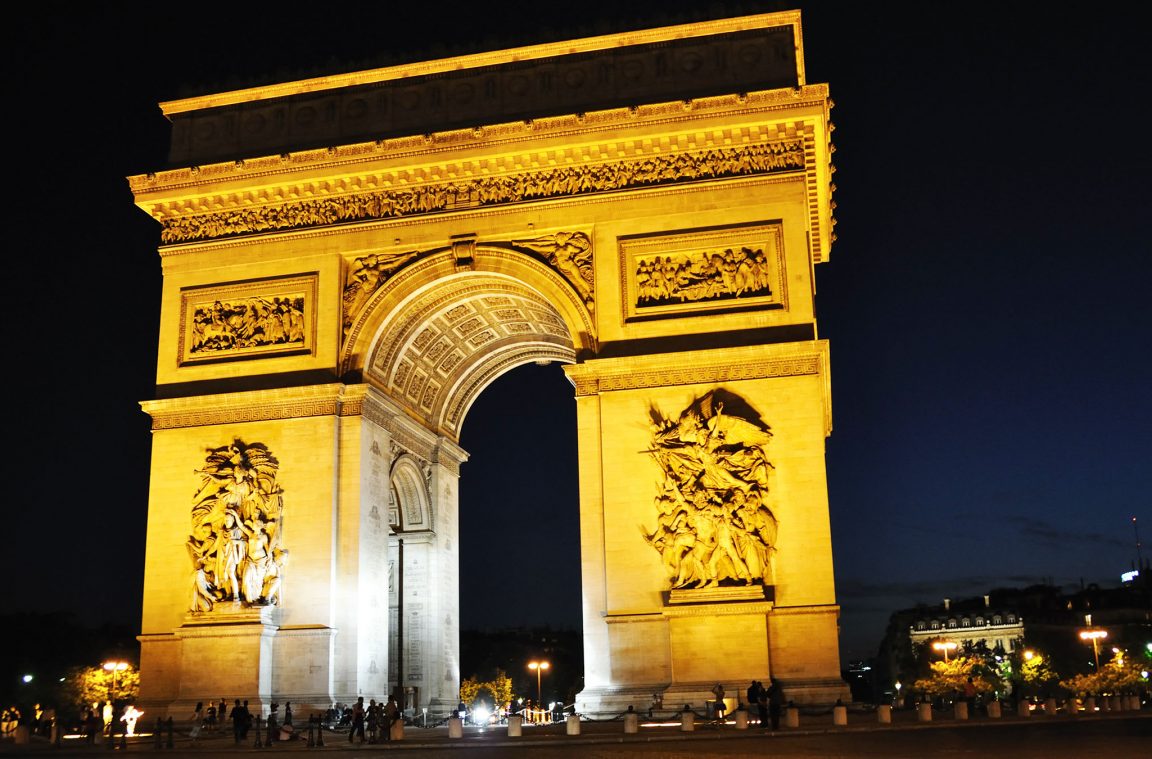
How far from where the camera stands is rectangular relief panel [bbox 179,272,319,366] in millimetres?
27250

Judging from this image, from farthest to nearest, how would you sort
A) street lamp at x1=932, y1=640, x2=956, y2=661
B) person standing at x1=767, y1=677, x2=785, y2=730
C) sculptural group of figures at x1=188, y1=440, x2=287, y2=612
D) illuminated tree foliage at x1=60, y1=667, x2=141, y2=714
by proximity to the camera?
street lamp at x1=932, y1=640, x2=956, y2=661 < illuminated tree foliage at x1=60, y1=667, x2=141, y2=714 < sculptural group of figures at x1=188, y1=440, x2=287, y2=612 < person standing at x1=767, y1=677, x2=785, y2=730

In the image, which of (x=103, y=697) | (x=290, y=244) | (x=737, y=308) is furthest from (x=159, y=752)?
(x=103, y=697)

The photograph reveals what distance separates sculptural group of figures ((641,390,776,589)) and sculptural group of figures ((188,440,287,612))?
25.5ft

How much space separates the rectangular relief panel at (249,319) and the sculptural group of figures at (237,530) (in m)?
2.21

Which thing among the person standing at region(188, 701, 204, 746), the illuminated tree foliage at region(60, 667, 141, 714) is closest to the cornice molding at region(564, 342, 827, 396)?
the person standing at region(188, 701, 204, 746)

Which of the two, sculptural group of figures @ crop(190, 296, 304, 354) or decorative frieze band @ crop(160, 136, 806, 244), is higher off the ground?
decorative frieze band @ crop(160, 136, 806, 244)

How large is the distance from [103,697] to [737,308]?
37.1 meters

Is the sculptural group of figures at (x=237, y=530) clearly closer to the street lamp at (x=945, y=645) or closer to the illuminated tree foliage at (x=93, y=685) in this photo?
the illuminated tree foliage at (x=93, y=685)

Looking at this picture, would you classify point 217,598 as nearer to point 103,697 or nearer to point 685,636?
point 685,636

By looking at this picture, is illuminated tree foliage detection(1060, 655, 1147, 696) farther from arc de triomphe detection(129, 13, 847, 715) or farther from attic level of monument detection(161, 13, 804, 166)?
attic level of monument detection(161, 13, 804, 166)

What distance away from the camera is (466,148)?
26703 millimetres

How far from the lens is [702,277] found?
2538cm

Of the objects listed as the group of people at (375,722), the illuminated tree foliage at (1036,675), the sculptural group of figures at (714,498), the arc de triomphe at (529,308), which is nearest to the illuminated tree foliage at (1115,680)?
the illuminated tree foliage at (1036,675)

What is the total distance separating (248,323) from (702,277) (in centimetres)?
1002
